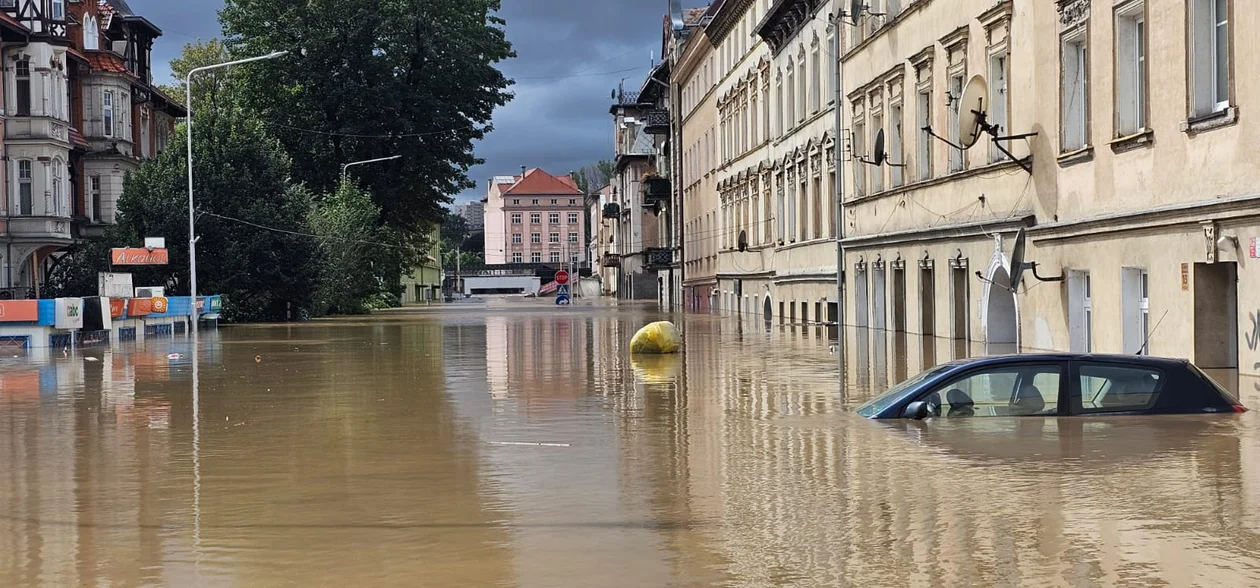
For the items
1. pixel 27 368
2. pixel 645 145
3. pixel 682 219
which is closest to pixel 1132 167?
pixel 27 368

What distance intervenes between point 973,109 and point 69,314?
73.7 feet

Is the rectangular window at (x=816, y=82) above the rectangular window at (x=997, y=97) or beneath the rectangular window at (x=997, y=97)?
above

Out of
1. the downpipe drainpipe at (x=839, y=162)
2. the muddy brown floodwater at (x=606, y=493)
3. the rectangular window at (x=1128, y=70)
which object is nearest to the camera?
the muddy brown floodwater at (x=606, y=493)

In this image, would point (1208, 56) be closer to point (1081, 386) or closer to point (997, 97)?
point (1081, 386)

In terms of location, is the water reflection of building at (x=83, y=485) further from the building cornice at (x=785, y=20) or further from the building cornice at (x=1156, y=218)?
the building cornice at (x=785, y=20)

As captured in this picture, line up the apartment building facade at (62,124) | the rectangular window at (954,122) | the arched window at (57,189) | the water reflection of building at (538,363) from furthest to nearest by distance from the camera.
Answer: the arched window at (57,189)
the apartment building facade at (62,124)
the rectangular window at (954,122)
the water reflection of building at (538,363)

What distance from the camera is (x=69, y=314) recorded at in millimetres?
→ 37562

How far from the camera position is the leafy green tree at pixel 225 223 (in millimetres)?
54969

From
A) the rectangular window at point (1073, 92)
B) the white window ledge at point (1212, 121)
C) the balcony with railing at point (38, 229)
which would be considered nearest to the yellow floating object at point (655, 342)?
the rectangular window at point (1073, 92)

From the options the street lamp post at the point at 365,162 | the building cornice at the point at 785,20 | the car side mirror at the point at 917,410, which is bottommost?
the car side mirror at the point at 917,410

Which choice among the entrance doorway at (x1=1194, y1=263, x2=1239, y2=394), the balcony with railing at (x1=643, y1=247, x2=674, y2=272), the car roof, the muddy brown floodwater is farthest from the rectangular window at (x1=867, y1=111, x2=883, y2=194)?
the balcony with railing at (x1=643, y1=247, x2=674, y2=272)

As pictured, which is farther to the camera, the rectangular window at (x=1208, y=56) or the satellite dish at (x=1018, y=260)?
the satellite dish at (x=1018, y=260)

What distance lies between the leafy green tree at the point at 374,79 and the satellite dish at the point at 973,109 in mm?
45333

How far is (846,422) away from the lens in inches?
635
